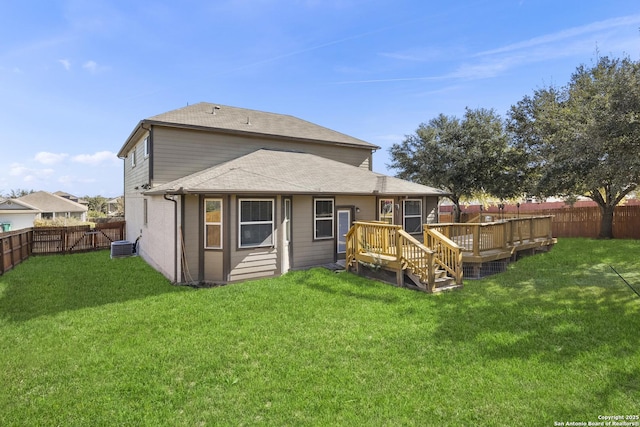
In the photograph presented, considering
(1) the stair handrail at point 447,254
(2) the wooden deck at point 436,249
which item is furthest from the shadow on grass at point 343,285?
(1) the stair handrail at point 447,254

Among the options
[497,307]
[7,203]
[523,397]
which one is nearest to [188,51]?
[497,307]

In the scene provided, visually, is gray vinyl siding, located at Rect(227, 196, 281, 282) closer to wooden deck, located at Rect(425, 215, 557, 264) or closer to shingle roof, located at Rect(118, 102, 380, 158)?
wooden deck, located at Rect(425, 215, 557, 264)

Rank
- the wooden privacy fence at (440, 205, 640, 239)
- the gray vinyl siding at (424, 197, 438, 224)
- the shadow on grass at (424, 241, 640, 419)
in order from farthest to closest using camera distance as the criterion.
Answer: the wooden privacy fence at (440, 205, 640, 239) < the gray vinyl siding at (424, 197, 438, 224) < the shadow on grass at (424, 241, 640, 419)

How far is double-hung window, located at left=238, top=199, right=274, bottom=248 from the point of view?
8758mm

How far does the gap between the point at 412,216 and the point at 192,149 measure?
9.06 meters

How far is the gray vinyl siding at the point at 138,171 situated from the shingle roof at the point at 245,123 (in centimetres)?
52

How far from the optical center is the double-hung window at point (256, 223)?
8758 mm

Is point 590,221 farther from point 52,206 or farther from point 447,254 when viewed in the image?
point 52,206

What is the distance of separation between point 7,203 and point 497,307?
4401 cm

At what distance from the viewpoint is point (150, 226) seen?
11.7 m

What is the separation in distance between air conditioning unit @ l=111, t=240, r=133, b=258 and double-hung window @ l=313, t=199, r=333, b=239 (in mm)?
9044

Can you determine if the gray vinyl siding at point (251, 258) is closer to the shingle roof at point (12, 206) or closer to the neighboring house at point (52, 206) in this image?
the shingle roof at point (12, 206)

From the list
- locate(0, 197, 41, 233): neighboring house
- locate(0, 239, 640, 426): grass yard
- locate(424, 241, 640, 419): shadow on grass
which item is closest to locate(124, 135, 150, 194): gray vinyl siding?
locate(0, 239, 640, 426): grass yard

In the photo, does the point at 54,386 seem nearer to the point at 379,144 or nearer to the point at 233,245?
the point at 233,245
